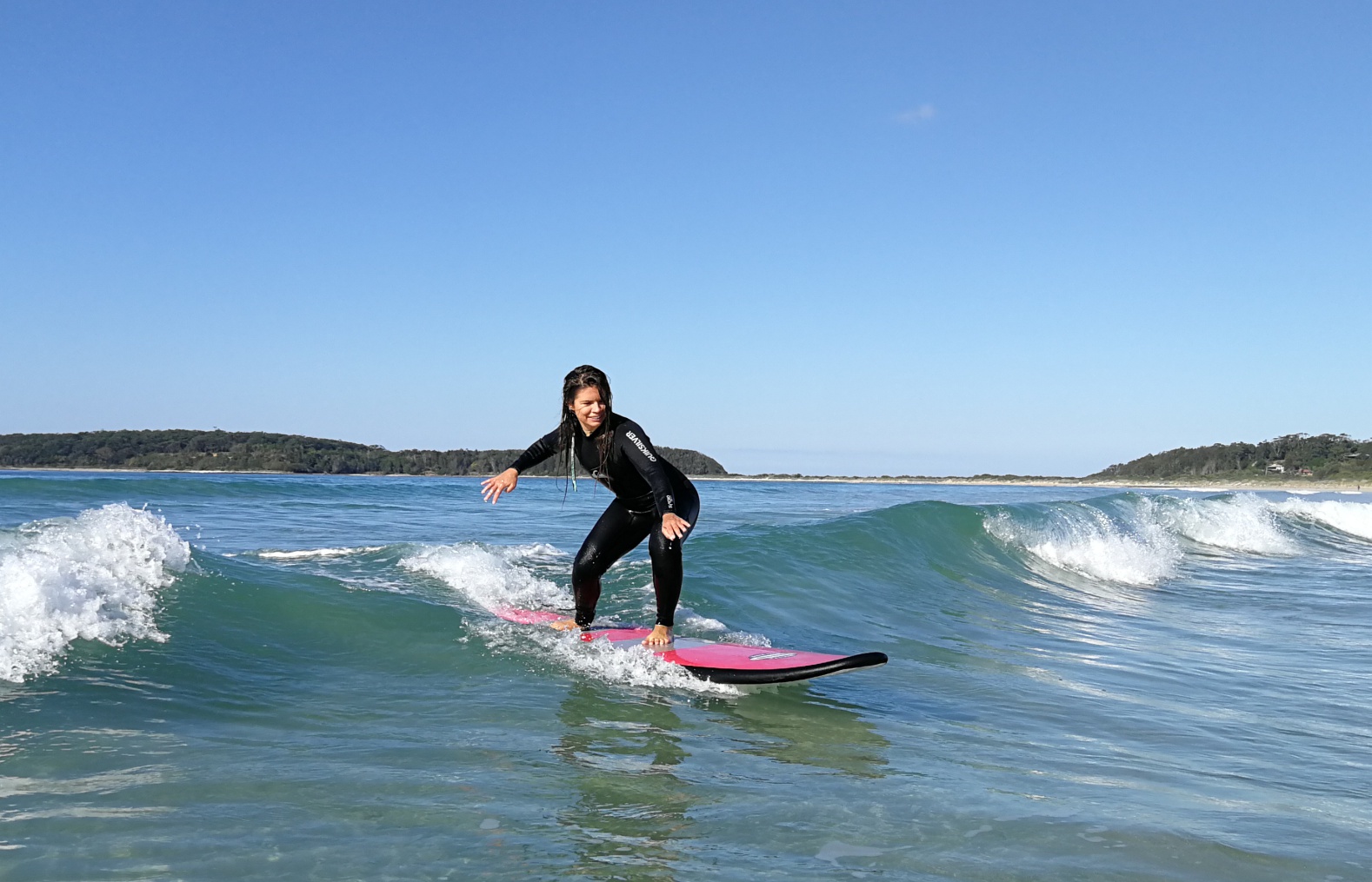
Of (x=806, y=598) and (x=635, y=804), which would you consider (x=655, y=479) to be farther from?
(x=806, y=598)

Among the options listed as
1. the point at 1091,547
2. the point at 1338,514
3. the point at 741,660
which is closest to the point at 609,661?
the point at 741,660

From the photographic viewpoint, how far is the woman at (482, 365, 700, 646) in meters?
5.76

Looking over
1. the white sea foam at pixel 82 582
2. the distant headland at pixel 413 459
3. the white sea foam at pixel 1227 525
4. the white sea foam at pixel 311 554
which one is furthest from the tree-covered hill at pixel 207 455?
the white sea foam at pixel 82 582

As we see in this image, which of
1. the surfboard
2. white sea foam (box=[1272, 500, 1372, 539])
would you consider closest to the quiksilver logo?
the surfboard

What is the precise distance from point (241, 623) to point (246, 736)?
2453mm

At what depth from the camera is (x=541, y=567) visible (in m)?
10.3

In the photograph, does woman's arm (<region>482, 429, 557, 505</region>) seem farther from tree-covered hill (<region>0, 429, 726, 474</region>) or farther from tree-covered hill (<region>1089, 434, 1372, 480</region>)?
tree-covered hill (<region>1089, 434, 1372, 480</region>)

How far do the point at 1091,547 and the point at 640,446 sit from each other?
12.3 meters

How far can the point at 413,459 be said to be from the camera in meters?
63.7

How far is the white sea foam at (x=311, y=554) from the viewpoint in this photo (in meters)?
10.1

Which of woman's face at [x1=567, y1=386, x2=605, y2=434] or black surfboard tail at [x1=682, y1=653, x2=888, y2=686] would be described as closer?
black surfboard tail at [x1=682, y1=653, x2=888, y2=686]

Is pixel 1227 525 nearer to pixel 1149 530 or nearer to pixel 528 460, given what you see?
pixel 1149 530

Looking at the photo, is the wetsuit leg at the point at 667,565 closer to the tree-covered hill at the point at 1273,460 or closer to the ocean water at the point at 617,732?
the ocean water at the point at 617,732

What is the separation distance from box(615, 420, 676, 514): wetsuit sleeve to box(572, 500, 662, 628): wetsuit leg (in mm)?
424
